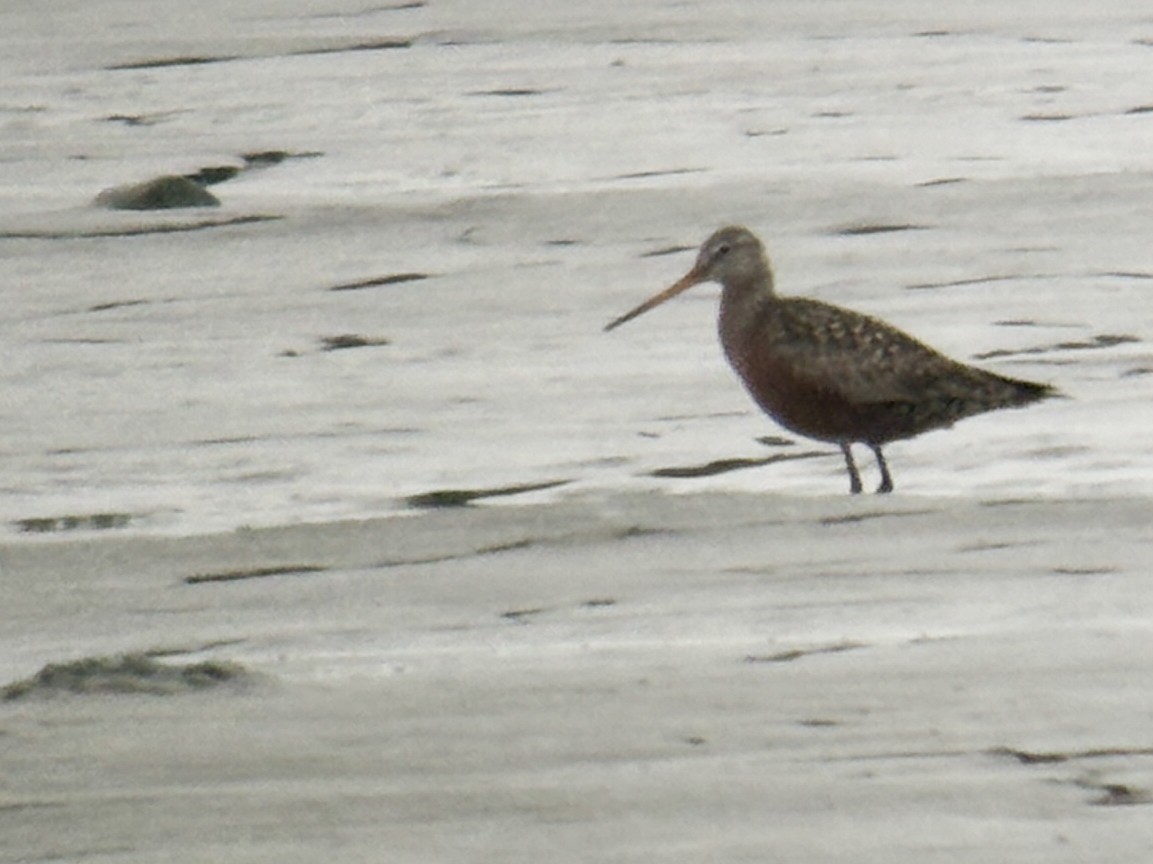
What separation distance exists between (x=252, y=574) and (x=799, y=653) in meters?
1.48

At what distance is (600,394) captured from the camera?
8.91m

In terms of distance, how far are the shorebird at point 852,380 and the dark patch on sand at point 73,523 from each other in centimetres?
176

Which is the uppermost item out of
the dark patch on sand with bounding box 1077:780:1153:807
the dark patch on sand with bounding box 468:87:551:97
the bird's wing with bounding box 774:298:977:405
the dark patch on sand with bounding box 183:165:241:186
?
the dark patch on sand with bounding box 1077:780:1153:807

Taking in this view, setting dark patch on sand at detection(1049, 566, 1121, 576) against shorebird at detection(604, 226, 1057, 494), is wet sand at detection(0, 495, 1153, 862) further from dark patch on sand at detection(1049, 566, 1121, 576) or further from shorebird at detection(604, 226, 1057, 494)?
shorebird at detection(604, 226, 1057, 494)

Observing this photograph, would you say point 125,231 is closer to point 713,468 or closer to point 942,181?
point 942,181

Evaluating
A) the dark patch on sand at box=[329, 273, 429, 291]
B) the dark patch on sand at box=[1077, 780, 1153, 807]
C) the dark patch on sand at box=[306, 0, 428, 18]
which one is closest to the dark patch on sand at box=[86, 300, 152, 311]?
the dark patch on sand at box=[329, 273, 429, 291]

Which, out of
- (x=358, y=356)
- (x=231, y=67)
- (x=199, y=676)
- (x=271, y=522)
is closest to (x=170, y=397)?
(x=358, y=356)

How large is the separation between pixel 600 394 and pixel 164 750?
377cm

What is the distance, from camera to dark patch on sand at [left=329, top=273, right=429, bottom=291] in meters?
10.5

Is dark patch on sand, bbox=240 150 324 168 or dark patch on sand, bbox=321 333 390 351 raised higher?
dark patch on sand, bbox=240 150 324 168

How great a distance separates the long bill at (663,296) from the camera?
30.1 feet

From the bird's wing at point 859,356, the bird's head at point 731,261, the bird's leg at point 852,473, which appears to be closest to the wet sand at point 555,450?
the bird's leg at point 852,473

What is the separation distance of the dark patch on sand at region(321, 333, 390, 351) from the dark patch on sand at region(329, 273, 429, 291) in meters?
0.66

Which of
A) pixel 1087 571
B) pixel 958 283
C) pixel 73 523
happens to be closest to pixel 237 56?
pixel 958 283
